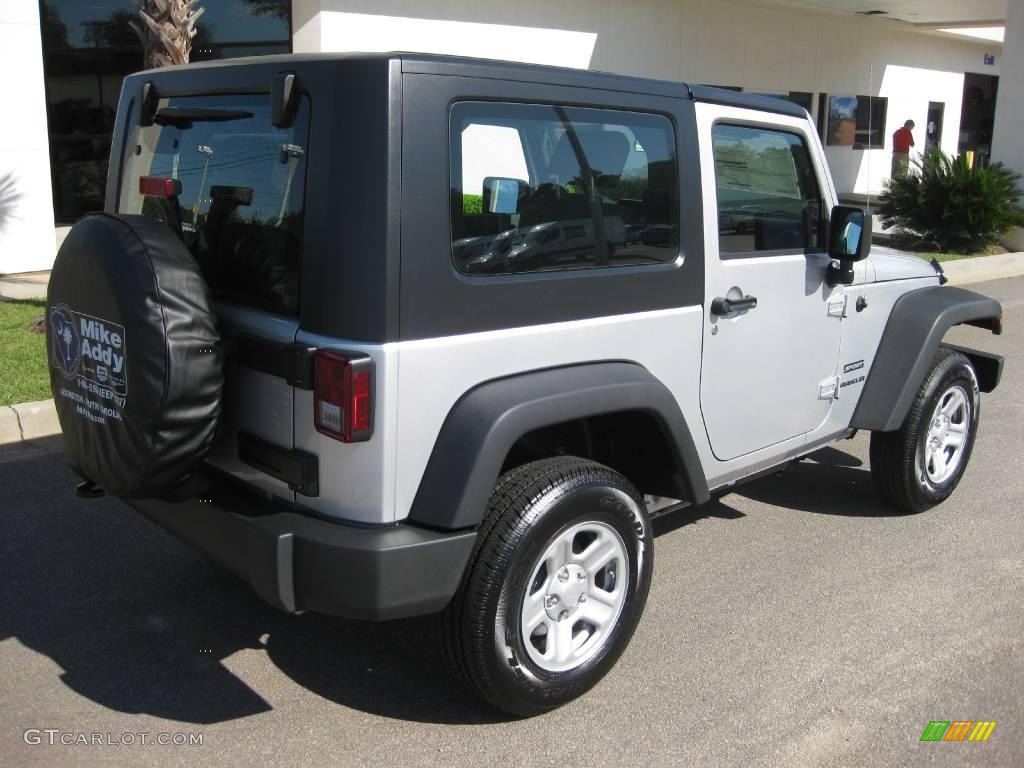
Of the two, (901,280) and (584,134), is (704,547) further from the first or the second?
(584,134)

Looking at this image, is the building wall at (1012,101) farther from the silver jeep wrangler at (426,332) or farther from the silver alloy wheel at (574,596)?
the silver alloy wheel at (574,596)

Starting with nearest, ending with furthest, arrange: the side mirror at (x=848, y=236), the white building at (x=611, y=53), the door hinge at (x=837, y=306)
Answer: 1. the side mirror at (x=848, y=236)
2. the door hinge at (x=837, y=306)
3. the white building at (x=611, y=53)

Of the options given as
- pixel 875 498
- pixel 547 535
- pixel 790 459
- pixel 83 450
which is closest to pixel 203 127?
Result: pixel 83 450

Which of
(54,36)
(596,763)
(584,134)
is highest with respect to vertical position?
(54,36)

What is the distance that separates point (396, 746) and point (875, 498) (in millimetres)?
3167

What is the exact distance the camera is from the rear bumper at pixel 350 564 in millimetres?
2752

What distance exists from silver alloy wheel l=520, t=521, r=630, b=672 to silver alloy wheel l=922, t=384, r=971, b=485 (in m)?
2.20

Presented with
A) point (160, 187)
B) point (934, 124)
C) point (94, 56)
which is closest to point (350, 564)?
point (160, 187)

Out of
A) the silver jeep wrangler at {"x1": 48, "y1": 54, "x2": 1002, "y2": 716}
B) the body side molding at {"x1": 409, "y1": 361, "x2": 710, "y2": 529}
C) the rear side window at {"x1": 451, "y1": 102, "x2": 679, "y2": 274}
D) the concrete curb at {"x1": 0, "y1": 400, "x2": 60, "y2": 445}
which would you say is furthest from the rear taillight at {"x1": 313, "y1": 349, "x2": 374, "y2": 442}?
the concrete curb at {"x1": 0, "y1": 400, "x2": 60, "y2": 445}

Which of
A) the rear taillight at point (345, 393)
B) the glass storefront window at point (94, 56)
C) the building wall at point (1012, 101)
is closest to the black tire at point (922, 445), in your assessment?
the rear taillight at point (345, 393)

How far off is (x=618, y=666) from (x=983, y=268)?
11.7 meters

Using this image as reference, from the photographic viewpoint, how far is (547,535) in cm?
305

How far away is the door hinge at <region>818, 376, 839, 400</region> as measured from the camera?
4363 mm

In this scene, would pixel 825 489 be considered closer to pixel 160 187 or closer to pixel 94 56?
pixel 160 187
